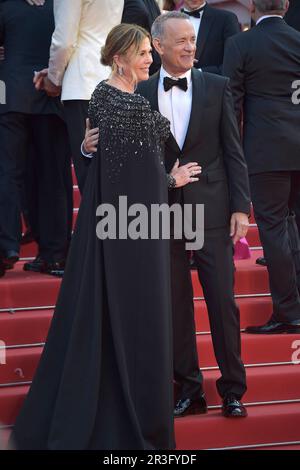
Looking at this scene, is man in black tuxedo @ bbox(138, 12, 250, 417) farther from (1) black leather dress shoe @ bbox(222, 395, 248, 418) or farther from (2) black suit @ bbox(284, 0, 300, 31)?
(2) black suit @ bbox(284, 0, 300, 31)

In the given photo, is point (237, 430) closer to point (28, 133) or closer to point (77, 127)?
point (77, 127)

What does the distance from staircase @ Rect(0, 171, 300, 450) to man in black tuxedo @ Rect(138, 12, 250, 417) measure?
243mm

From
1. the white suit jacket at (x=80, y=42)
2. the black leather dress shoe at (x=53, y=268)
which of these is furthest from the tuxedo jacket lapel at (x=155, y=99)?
the black leather dress shoe at (x=53, y=268)

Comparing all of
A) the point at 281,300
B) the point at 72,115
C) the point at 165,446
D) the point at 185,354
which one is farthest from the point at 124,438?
the point at 72,115

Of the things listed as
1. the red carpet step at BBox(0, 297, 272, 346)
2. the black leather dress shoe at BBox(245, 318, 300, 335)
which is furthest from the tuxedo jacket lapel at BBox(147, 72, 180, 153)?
the black leather dress shoe at BBox(245, 318, 300, 335)

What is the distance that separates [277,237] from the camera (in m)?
6.01

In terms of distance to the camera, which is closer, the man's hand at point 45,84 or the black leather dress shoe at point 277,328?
the black leather dress shoe at point 277,328

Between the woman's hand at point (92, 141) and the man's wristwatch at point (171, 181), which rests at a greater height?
the woman's hand at point (92, 141)

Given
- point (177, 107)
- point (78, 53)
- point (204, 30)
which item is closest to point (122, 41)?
point (177, 107)

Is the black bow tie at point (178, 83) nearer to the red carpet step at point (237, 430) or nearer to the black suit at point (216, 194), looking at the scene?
the black suit at point (216, 194)

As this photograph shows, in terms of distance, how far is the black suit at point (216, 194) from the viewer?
16.9ft

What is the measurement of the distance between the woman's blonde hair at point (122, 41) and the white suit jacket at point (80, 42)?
3.35ft

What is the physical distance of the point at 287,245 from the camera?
604 centimetres

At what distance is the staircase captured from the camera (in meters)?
5.28
